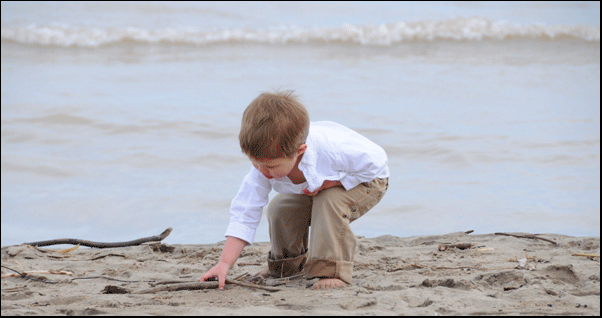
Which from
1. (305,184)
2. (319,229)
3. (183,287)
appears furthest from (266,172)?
(183,287)

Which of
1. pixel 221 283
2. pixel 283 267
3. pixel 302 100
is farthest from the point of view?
pixel 302 100

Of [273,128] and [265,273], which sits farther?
[265,273]

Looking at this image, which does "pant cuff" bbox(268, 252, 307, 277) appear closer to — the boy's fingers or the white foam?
the boy's fingers

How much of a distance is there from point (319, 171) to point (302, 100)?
16.4 feet

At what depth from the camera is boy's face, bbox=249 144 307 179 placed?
2.29m

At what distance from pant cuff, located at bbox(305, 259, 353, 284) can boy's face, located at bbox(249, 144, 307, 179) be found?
43 cm

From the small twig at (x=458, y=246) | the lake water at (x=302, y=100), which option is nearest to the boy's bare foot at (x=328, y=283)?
the small twig at (x=458, y=246)

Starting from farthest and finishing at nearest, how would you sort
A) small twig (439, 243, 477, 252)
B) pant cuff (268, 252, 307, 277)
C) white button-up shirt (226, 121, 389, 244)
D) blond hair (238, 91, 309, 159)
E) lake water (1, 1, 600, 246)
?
lake water (1, 1, 600, 246), small twig (439, 243, 477, 252), pant cuff (268, 252, 307, 277), white button-up shirt (226, 121, 389, 244), blond hair (238, 91, 309, 159)

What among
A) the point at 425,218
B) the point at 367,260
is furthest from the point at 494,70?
the point at 367,260

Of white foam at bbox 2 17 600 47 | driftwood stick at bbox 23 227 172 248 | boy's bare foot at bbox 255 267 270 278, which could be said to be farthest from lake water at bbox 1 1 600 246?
boy's bare foot at bbox 255 267 270 278

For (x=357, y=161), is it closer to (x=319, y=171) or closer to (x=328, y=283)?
(x=319, y=171)

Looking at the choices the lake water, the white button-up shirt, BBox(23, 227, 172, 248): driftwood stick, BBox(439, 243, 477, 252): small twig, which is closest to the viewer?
the white button-up shirt

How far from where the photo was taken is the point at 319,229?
2486 mm

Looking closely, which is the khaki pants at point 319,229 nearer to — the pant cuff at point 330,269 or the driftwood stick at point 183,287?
the pant cuff at point 330,269
